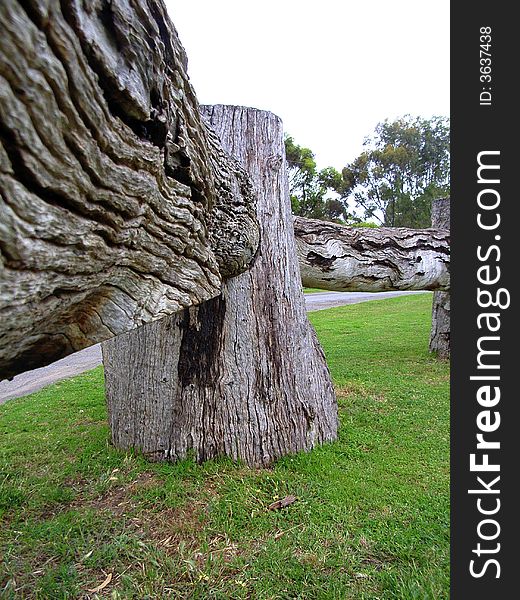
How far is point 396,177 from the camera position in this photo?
3494cm

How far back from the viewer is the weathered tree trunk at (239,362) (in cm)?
276

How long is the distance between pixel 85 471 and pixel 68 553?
754mm

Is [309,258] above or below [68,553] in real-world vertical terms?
above

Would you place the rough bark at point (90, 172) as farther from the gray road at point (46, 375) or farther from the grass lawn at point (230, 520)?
the gray road at point (46, 375)

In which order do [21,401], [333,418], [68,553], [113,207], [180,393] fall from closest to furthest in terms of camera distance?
[113,207], [68,553], [180,393], [333,418], [21,401]

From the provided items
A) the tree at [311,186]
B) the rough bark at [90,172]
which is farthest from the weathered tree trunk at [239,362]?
the tree at [311,186]

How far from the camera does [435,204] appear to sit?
5.62 m

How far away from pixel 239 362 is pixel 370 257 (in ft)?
5.43

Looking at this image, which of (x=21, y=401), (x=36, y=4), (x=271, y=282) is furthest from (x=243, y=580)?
(x=21, y=401)

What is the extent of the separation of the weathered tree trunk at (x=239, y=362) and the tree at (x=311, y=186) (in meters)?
23.5

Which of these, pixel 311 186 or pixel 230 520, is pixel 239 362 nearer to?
pixel 230 520

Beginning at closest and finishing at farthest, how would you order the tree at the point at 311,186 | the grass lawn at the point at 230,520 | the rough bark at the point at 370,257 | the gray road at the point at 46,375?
the grass lawn at the point at 230,520, the rough bark at the point at 370,257, the gray road at the point at 46,375, the tree at the point at 311,186

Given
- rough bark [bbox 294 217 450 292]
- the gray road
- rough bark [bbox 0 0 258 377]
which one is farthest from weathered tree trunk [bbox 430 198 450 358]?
rough bark [bbox 0 0 258 377]

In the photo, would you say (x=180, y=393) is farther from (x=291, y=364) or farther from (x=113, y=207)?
(x=113, y=207)
